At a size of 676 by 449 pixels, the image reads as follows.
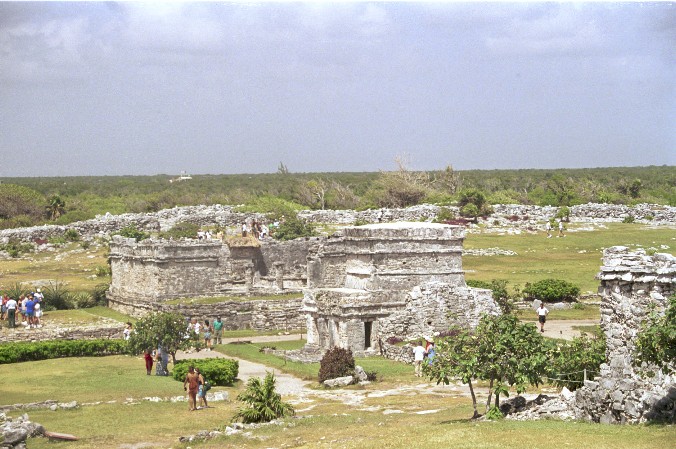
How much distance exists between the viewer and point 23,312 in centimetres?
3844

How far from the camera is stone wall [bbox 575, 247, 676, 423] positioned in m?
16.1

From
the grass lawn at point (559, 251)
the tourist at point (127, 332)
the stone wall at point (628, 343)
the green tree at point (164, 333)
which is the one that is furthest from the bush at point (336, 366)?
the grass lawn at point (559, 251)

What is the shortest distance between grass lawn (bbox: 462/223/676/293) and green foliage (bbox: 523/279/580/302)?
2249 mm

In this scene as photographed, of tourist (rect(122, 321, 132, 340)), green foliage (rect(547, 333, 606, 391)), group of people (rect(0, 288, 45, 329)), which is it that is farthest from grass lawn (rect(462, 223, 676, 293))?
green foliage (rect(547, 333, 606, 391))

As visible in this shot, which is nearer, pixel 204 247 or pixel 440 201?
pixel 204 247

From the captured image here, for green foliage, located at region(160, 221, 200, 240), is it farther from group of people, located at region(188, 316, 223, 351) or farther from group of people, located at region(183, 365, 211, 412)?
group of people, located at region(183, 365, 211, 412)

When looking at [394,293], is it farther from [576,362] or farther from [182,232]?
[182,232]

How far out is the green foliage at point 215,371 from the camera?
2712 centimetres

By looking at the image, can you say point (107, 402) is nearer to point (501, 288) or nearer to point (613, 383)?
point (613, 383)

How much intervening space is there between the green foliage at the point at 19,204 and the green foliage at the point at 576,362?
65836 mm

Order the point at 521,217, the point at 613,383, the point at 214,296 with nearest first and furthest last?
1. the point at 613,383
2. the point at 214,296
3. the point at 521,217

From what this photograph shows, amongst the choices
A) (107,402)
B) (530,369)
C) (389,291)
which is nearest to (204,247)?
(389,291)

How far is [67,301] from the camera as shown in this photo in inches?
1756

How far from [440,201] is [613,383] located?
5928cm
